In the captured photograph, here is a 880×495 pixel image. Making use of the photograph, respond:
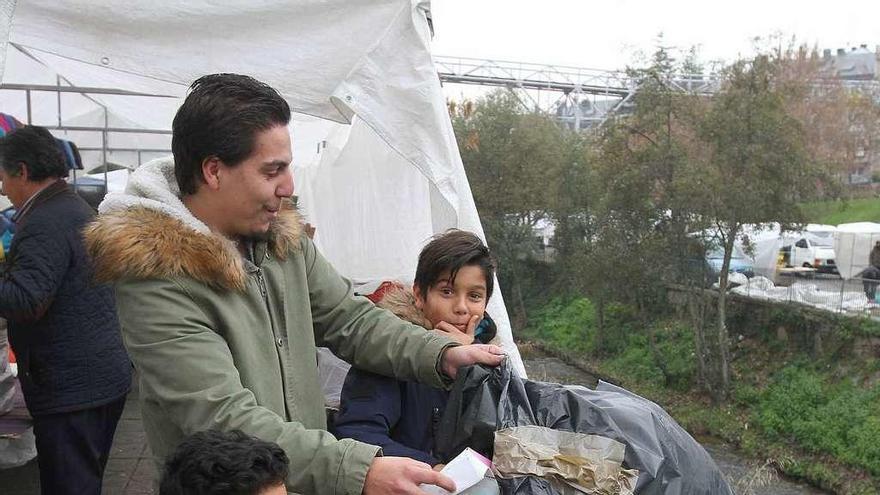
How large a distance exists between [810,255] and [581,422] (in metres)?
30.1

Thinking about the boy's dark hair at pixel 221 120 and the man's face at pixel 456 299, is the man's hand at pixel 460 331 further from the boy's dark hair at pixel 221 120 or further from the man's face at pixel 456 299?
the boy's dark hair at pixel 221 120

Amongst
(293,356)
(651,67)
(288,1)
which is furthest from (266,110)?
→ (651,67)

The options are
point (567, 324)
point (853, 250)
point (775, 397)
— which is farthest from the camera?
point (853, 250)

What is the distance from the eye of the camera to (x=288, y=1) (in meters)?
3.18

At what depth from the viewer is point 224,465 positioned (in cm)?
154

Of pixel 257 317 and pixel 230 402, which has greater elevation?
pixel 257 317

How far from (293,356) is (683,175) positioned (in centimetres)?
1313

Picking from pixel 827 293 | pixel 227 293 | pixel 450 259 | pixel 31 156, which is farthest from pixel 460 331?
pixel 827 293

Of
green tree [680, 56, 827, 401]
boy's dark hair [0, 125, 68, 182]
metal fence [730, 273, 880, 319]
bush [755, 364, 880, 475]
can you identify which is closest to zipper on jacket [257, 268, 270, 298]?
boy's dark hair [0, 125, 68, 182]

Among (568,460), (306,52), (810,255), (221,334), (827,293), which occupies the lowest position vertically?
(810,255)

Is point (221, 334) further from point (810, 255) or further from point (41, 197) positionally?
point (810, 255)

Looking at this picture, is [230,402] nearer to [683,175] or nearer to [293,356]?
[293,356]

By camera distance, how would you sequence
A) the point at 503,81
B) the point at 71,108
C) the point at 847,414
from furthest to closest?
the point at 503,81 < the point at 847,414 < the point at 71,108

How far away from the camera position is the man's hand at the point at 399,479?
1571 mm
